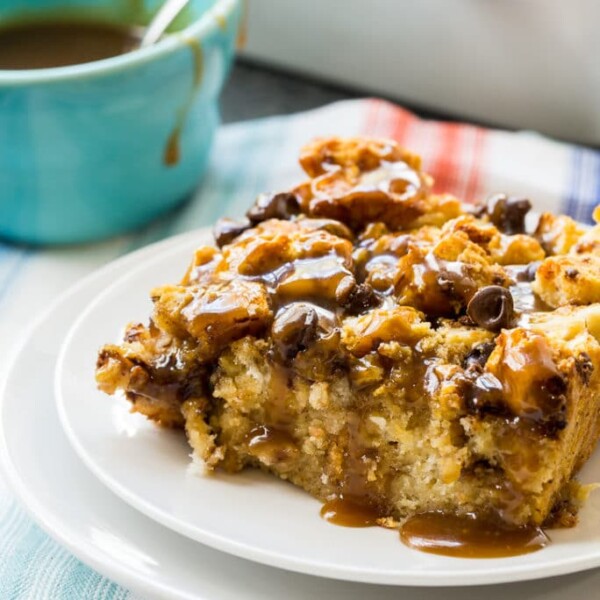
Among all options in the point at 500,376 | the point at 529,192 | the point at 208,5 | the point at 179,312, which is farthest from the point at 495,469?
the point at 208,5

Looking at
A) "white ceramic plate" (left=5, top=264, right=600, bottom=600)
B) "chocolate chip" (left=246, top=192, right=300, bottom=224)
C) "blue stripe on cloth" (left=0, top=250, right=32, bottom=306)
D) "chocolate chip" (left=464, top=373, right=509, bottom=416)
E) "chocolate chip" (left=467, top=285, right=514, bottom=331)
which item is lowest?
"blue stripe on cloth" (left=0, top=250, right=32, bottom=306)

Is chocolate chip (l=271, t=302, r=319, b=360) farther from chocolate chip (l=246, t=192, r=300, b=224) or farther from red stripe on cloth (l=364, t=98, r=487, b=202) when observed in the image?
red stripe on cloth (l=364, t=98, r=487, b=202)

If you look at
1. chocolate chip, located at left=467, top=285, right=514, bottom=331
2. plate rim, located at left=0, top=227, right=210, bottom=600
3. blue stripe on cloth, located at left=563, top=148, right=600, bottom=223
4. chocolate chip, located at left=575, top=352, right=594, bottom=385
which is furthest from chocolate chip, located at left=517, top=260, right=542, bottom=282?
blue stripe on cloth, located at left=563, top=148, right=600, bottom=223

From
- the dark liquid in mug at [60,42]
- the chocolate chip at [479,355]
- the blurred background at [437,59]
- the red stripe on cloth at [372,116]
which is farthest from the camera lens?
the red stripe on cloth at [372,116]

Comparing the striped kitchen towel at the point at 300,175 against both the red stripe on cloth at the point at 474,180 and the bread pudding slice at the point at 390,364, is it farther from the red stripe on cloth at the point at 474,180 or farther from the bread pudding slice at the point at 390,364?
the bread pudding slice at the point at 390,364

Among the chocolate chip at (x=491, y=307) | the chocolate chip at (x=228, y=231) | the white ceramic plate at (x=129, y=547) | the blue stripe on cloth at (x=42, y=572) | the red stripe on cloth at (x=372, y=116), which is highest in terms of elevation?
the chocolate chip at (x=491, y=307)

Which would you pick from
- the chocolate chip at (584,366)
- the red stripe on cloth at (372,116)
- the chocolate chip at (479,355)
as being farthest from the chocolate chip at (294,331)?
the red stripe on cloth at (372,116)

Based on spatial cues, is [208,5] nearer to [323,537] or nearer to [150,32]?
[150,32]
